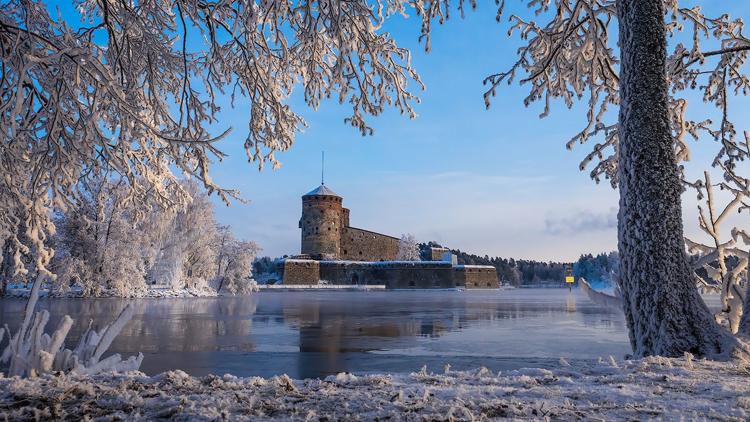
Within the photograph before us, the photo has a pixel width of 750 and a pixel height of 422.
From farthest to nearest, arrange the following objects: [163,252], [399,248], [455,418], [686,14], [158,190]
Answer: [399,248]
[163,252]
[686,14]
[158,190]
[455,418]

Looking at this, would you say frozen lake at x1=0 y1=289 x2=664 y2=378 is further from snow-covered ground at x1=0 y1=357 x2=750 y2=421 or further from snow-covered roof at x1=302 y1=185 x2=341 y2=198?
snow-covered roof at x1=302 y1=185 x2=341 y2=198

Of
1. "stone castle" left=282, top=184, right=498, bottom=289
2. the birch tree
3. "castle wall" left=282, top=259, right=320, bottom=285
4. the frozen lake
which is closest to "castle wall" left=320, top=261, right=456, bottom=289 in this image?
"stone castle" left=282, top=184, right=498, bottom=289

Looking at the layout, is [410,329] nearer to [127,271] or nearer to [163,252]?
[127,271]

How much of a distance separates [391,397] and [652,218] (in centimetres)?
306

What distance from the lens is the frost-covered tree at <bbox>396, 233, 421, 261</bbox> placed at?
3041 inches

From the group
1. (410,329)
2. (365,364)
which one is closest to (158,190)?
(365,364)

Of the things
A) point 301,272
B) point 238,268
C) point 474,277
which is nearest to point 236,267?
point 238,268

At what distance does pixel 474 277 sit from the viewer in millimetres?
65625

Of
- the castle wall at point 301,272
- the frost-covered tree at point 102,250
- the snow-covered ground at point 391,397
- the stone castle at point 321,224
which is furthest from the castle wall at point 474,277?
the snow-covered ground at point 391,397

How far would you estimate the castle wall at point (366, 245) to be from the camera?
7069cm

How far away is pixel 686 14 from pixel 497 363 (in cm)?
516

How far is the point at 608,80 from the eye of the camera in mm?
7039

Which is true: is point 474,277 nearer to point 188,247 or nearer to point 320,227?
point 320,227

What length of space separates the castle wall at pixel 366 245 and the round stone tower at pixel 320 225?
558 cm
